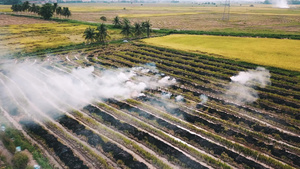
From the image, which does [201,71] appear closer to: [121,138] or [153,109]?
[153,109]

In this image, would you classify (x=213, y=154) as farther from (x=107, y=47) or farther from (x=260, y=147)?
(x=107, y=47)

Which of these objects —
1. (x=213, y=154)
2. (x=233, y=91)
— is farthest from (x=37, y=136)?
(x=233, y=91)

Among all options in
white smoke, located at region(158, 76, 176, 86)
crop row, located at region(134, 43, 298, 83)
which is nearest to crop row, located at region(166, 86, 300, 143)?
white smoke, located at region(158, 76, 176, 86)

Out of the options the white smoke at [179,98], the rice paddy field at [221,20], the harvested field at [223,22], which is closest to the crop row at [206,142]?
the white smoke at [179,98]

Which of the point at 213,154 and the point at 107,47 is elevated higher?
the point at 107,47

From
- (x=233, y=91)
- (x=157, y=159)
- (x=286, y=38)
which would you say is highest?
(x=286, y=38)

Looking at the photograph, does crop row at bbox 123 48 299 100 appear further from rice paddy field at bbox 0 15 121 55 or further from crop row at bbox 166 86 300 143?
rice paddy field at bbox 0 15 121 55
